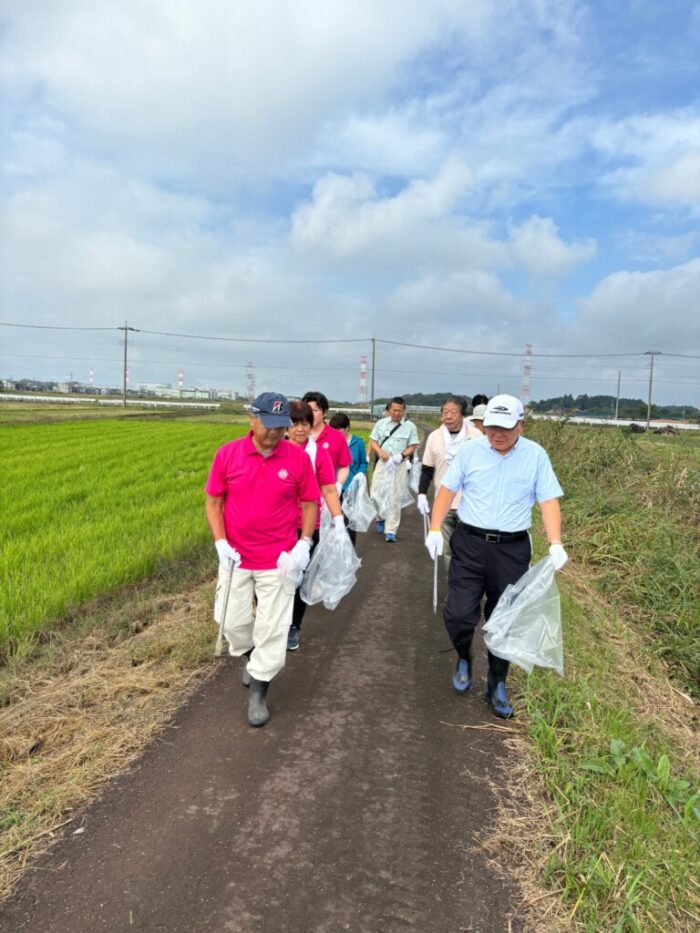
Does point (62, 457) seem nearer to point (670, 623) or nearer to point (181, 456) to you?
point (181, 456)

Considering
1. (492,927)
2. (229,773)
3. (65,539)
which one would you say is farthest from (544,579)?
(65,539)

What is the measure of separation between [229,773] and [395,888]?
101 centimetres

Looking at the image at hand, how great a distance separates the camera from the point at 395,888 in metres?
2.13

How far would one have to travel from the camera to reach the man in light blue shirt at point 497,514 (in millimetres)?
3240

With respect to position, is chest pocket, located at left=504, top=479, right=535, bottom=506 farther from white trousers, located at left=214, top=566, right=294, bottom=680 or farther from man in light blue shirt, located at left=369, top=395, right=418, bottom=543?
man in light blue shirt, located at left=369, top=395, right=418, bottom=543

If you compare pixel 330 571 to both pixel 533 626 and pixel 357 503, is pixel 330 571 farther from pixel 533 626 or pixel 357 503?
pixel 357 503

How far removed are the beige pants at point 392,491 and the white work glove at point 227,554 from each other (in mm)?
4488

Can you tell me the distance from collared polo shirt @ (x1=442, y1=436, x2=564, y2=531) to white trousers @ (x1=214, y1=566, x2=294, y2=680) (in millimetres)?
1216

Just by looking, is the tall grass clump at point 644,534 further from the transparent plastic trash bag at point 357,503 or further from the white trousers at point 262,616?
the white trousers at point 262,616

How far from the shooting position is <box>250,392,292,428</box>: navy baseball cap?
3.06 metres

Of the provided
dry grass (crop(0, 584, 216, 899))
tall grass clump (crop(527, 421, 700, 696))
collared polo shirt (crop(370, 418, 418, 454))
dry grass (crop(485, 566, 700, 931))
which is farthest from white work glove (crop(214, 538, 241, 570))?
collared polo shirt (crop(370, 418, 418, 454))

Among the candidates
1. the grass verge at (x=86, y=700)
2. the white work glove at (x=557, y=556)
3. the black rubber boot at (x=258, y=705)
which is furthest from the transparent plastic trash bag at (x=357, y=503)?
the white work glove at (x=557, y=556)

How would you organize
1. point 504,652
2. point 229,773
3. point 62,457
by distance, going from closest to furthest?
1. point 229,773
2. point 504,652
3. point 62,457

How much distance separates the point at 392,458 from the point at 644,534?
138 inches
